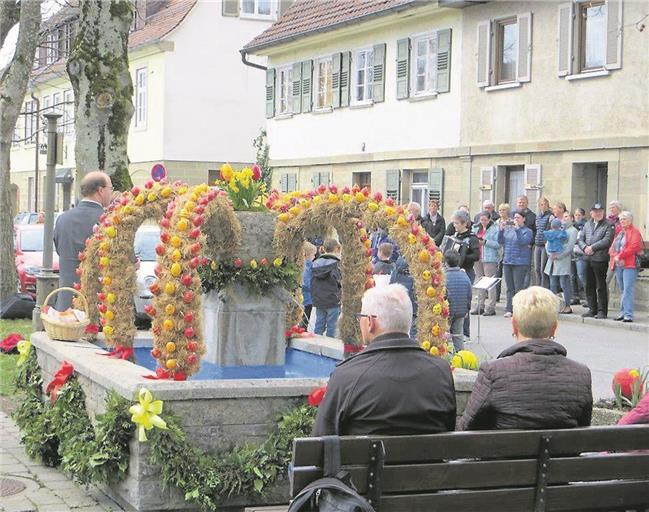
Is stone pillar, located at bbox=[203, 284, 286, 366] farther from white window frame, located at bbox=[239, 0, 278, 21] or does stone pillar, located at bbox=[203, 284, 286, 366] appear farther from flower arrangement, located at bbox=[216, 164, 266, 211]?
white window frame, located at bbox=[239, 0, 278, 21]

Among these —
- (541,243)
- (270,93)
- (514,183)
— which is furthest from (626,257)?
(270,93)

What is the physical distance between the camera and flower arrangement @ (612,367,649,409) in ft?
30.0

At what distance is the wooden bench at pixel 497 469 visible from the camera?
4.93 metres

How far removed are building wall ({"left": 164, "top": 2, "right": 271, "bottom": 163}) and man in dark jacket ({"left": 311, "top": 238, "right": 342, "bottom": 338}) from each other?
1066 inches

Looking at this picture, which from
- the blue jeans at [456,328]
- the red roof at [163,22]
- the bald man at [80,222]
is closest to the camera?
the bald man at [80,222]

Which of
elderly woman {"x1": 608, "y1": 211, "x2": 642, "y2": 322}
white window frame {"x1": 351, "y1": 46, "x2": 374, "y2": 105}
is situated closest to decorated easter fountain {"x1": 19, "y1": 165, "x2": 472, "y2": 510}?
elderly woman {"x1": 608, "y1": 211, "x2": 642, "y2": 322}

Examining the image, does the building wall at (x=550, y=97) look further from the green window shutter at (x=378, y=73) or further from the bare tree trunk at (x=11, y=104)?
the bare tree trunk at (x=11, y=104)

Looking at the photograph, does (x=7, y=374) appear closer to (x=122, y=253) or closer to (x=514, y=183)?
(x=122, y=253)

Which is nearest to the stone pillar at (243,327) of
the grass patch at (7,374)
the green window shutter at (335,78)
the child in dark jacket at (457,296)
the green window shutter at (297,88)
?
the grass patch at (7,374)

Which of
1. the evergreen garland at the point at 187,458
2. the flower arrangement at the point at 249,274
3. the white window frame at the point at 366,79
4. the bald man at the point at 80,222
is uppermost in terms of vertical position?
the white window frame at the point at 366,79

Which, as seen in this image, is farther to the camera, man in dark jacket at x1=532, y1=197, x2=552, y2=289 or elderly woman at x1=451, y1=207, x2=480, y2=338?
man in dark jacket at x1=532, y1=197, x2=552, y2=289

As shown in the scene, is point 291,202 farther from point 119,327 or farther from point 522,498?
point 522,498

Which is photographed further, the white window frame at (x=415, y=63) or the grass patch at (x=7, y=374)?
the white window frame at (x=415, y=63)

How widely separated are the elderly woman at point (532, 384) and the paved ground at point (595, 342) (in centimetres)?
655
